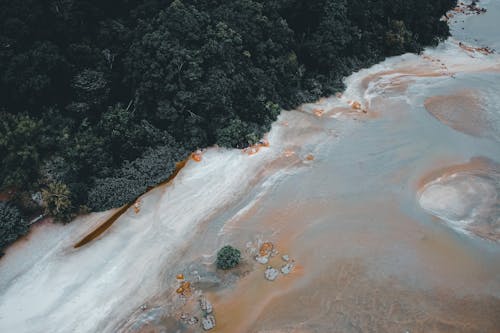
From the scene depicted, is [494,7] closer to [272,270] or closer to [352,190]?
[352,190]

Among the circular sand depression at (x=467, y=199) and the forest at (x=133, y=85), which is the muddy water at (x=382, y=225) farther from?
the forest at (x=133, y=85)

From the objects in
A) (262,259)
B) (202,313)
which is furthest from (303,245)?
(202,313)

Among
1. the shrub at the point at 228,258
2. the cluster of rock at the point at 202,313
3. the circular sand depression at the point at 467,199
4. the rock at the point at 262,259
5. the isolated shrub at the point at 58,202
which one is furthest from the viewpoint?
the circular sand depression at the point at 467,199

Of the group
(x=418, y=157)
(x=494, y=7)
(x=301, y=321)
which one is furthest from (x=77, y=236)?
(x=494, y=7)

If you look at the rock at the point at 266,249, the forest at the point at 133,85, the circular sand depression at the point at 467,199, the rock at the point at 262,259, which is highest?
the forest at the point at 133,85

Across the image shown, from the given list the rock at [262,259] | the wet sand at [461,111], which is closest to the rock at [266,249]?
the rock at [262,259]

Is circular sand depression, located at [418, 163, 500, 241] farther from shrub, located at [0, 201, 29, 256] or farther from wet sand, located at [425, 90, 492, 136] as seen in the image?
shrub, located at [0, 201, 29, 256]

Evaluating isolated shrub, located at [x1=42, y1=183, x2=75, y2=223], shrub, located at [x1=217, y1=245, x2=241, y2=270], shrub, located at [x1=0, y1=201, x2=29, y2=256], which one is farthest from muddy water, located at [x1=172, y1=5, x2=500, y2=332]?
shrub, located at [x1=0, y1=201, x2=29, y2=256]

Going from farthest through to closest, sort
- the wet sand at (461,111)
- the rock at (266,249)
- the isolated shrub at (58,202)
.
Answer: the wet sand at (461,111), the isolated shrub at (58,202), the rock at (266,249)
